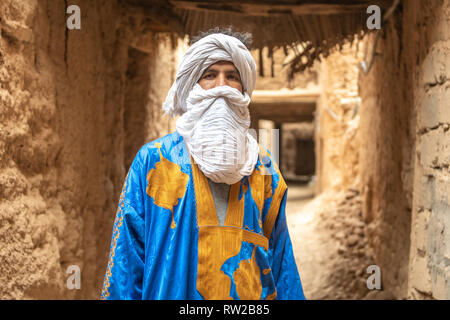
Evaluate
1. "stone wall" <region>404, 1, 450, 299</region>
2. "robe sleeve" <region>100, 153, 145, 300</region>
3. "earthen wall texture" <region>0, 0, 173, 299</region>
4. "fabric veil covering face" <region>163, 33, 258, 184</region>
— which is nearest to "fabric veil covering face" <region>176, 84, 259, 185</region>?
"fabric veil covering face" <region>163, 33, 258, 184</region>

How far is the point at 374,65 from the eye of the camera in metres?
4.37

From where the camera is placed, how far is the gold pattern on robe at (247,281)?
4.75 feet

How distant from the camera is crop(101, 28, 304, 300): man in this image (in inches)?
56.9

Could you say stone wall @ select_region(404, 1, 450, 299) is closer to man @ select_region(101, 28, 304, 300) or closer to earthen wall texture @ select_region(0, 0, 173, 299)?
man @ select_region(101, 28, 304, 300)

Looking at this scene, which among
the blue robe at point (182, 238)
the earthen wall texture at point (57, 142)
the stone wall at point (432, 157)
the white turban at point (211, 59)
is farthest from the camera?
the stone wall at point (432, 157)

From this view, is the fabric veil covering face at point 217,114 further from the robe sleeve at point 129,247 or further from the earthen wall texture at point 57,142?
the earthen wall texture at point 57,142

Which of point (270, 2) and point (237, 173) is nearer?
point (237, 173)

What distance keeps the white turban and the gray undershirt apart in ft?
1.09

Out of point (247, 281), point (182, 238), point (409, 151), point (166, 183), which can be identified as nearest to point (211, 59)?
point (166, 183)

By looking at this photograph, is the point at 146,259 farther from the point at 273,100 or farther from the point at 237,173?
the point at 273,100

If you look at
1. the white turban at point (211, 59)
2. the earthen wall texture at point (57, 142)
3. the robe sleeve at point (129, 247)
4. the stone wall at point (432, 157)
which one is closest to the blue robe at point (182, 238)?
the robe sleeve at point (129, 247)

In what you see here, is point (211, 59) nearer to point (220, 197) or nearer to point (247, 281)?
point (220, 197)
